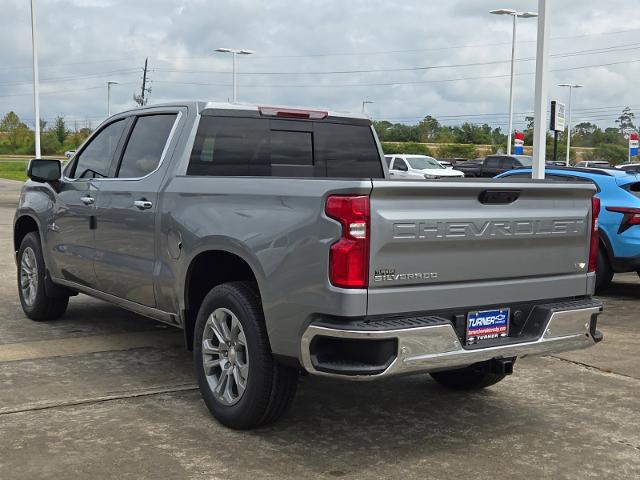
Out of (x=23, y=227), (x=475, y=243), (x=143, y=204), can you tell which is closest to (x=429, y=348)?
(x=475, y=243)

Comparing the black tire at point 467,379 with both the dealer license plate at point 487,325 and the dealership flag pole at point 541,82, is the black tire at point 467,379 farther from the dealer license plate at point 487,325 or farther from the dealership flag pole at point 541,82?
the dealership flag pole at point 541,82

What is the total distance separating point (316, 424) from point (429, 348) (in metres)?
1.17

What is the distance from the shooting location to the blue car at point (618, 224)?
9094 mm

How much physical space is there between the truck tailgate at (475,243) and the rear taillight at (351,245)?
0.14 ft

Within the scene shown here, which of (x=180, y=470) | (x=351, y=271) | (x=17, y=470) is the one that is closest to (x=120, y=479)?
(x=180, y=470)

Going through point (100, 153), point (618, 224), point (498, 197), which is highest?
point (100, 153)

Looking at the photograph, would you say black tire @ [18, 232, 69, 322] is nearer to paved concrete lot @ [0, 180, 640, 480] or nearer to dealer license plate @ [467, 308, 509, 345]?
paved concrete lot @ [0, 180, 640, 480]

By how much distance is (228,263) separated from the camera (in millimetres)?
4887

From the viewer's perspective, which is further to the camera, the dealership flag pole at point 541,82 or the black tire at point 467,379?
the dealership flag pole at point 541,82

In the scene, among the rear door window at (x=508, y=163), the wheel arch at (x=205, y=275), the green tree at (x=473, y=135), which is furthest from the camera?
the green tree at (x=473, y=135)

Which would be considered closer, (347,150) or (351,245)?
(351,245)

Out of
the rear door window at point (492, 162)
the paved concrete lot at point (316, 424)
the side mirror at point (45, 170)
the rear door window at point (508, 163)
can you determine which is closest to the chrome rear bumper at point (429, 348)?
the paved concrete lot at point (316, 424)

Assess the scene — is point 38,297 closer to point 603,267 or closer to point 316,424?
point 316,424

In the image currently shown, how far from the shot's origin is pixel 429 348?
12.9 ft
